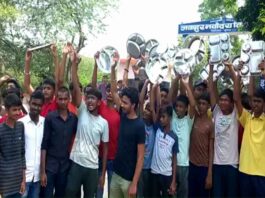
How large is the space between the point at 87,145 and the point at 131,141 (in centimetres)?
55

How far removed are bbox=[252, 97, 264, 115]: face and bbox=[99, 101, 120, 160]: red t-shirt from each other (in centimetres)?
163

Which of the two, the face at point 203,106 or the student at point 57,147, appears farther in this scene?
the face at point 203,106

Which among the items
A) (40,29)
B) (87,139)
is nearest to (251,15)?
(87,139)

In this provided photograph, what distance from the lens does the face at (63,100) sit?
5.30m

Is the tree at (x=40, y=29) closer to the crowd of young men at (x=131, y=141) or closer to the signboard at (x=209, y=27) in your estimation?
the signboard at (x=209, y=27)

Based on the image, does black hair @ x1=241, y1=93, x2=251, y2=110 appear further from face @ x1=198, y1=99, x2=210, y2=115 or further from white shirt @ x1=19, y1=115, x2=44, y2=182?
white shirt @ x1=19, y1=115, x2=44, y2=182

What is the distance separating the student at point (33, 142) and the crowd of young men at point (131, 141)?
0.01 m

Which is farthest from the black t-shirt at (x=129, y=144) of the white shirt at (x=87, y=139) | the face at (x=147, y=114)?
the face at (x=147, y=114)

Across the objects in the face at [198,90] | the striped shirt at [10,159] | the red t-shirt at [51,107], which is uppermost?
the face at [198,90]

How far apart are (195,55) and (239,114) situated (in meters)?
1.33

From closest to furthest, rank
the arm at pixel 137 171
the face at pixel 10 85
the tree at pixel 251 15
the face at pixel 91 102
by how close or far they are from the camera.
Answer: the arm at pixel 137 171 → the face at pixel 91 102 → the face at pixel 10 85 → the tree at pixel 251 15

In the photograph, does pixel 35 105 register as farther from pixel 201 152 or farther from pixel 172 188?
pixel 201 152

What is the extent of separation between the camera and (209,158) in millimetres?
5750

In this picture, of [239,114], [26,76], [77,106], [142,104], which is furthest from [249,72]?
[26,76]
